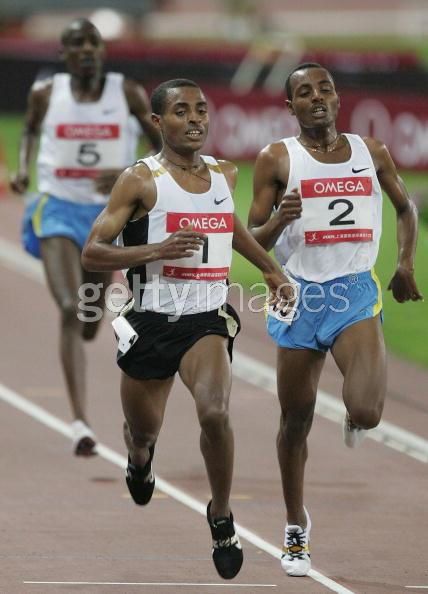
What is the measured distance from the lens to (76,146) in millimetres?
12898

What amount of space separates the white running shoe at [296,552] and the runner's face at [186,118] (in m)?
2.04

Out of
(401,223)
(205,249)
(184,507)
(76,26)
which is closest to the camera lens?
(205,249)

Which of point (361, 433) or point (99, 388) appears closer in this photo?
point (361, 433)

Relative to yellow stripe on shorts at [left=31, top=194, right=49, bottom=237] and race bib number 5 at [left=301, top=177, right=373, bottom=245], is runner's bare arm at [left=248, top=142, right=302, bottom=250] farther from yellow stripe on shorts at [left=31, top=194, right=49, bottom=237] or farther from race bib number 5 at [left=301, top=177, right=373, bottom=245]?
yellow stripe on shorts at [left=31, top=194, right=49, bottom=237]

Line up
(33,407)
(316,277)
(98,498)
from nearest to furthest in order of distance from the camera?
(316,277) < (98,498) < (33,407)

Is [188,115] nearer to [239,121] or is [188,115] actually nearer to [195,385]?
[195,385]

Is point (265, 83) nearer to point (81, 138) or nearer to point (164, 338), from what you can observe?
point (81, 138)

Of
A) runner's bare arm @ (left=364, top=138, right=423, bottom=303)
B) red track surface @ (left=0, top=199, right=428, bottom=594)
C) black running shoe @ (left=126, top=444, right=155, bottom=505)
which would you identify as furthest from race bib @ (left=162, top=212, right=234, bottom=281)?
red track surface @ (left=0, top=199, right=428, bottom=594)

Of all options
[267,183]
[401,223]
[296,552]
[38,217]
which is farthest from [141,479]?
[38,217]

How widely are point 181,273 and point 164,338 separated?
341 millimetres

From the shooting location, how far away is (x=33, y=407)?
13.8 metres

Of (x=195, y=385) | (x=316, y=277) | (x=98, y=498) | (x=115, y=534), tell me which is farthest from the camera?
(x=98, y=498)

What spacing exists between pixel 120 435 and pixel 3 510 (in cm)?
242

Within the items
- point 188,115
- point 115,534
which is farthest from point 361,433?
point 188,115
